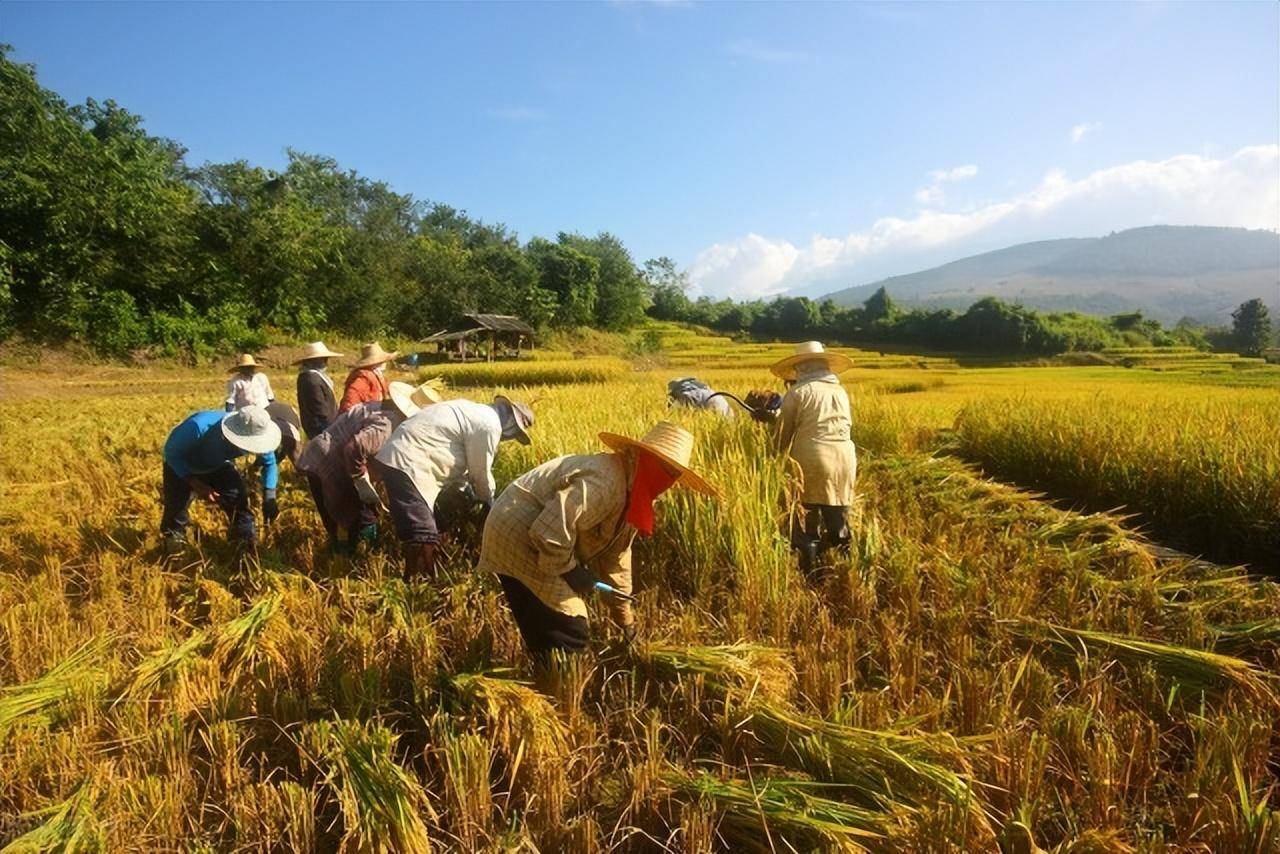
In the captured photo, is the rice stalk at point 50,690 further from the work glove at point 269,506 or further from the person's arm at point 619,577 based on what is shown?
the person's arm at point 619,577

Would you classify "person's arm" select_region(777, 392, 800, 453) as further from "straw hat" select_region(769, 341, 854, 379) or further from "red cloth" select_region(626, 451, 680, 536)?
"red cloth" select_region(626, 451, 680, 536)

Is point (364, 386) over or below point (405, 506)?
over

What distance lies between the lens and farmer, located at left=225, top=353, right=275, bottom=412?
5.19m

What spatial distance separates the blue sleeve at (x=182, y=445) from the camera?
3.37 metres

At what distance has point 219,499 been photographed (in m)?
3.54

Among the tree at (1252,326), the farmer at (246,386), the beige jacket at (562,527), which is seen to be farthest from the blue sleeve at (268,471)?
the tree at (1252,326)

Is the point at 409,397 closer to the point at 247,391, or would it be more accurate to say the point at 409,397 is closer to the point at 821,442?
the point at 247,391

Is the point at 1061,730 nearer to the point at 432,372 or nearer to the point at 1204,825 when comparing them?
the point at 1204,825

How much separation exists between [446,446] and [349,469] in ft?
2.33

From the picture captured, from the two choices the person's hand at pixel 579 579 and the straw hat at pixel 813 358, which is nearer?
the person's hand at pixel 579 579

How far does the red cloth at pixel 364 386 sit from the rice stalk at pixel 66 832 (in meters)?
3.03

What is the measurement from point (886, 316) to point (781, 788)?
31.8 m

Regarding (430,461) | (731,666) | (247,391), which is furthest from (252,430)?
(731,666)

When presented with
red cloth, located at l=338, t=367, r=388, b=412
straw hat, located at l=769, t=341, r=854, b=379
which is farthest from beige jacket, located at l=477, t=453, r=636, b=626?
red cloth, located at l=338, t=367, r=388, b=412
